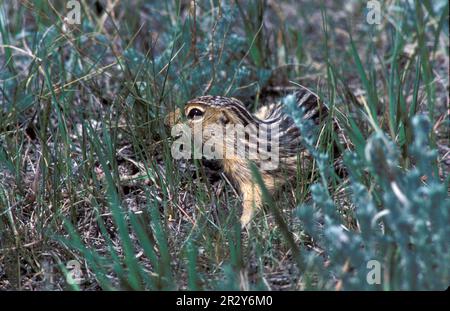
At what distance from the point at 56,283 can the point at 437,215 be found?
184 centimetres

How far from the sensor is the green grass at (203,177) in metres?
3.28

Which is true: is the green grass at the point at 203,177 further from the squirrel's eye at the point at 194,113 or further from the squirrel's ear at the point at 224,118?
the squirrel's ear at the point at 224,118

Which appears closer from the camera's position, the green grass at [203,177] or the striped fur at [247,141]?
the green grass at [203,177]

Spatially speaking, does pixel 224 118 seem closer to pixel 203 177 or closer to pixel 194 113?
pixel 194 113

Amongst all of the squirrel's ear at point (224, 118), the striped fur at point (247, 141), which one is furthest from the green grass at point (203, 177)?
the squirrel's ear at point (224, 118)

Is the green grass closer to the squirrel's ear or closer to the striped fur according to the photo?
the striped fur

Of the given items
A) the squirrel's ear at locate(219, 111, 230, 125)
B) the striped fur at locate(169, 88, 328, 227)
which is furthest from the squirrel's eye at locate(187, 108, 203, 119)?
the squirrel's ear at locate(219, 111, 230, 125)

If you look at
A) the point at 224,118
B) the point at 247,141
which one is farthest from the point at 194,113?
the point at 247,141

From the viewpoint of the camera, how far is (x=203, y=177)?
14.8ft

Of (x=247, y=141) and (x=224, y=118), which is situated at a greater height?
(x=224, y=118)

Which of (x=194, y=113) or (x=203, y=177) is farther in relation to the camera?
(x=194, y=113)

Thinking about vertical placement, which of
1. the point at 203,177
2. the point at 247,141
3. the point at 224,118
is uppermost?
the point at 224,118

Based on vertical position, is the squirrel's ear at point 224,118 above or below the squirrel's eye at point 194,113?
below
